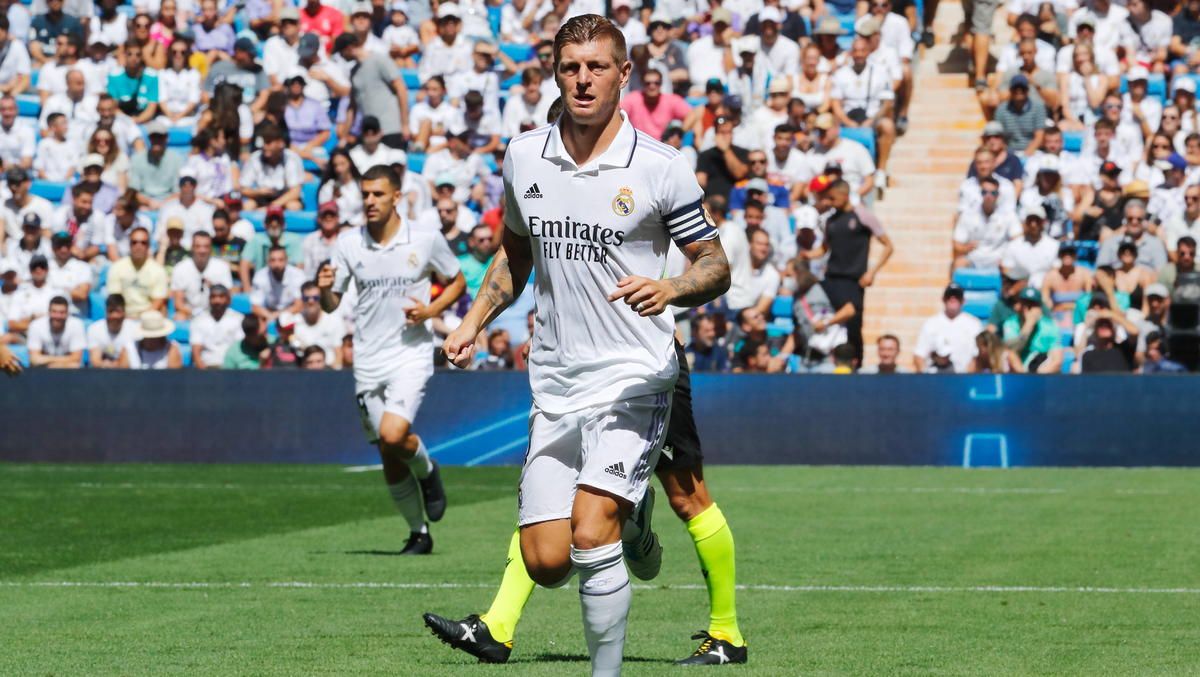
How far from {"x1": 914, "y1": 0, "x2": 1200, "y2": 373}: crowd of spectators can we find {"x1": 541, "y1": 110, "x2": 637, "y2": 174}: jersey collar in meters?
14.0

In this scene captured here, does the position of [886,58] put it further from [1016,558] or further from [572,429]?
[572,429]

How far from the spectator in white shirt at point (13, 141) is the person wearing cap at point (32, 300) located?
3.15 meters

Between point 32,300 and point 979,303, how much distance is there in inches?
422

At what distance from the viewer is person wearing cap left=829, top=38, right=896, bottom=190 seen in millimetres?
23328

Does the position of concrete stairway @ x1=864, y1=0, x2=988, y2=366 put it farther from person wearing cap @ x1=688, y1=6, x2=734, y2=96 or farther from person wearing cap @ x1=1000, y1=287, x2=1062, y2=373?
person wearing cap @ x1=688, y1=6, x2=734, y2=96

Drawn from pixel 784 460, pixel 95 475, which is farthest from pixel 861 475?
pixel 95 475

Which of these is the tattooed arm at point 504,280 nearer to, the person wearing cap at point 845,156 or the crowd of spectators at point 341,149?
the crowd of spectators at point 341,149

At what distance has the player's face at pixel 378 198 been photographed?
→ 1198cm

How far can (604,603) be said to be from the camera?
5.81m

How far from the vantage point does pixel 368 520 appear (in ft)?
47.2

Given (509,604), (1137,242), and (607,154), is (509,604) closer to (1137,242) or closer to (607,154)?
(607,154)


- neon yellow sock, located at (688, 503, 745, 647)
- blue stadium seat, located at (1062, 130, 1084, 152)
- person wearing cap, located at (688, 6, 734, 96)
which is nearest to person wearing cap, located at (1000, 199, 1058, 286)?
blue stadium seat, located at (1062, 130, 1084, 152)

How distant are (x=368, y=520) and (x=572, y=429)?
848cm

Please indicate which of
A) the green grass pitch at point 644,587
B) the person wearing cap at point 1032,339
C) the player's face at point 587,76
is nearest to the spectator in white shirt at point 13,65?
the green grass pitch at point 644,587
